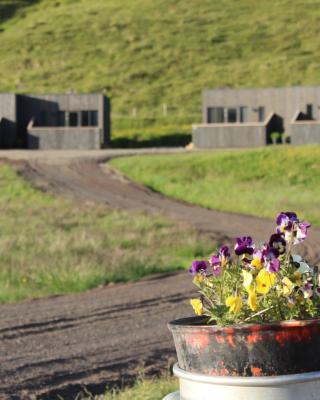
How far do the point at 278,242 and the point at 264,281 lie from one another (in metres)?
0.35

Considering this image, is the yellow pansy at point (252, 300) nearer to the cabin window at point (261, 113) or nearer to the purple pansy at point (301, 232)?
the purple pansy at point (301, 232)

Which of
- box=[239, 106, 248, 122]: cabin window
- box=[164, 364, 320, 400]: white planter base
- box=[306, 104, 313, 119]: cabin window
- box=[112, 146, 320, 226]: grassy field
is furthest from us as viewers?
box=[239, 106, 248, 122]: cabin window

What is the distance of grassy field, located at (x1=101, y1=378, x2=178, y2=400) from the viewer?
8105 mm

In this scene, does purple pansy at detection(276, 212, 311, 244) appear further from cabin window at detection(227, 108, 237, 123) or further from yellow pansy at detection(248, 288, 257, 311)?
cabin window at detection(227, 108, 237, 123)

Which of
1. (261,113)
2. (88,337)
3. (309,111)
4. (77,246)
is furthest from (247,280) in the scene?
(261,113)

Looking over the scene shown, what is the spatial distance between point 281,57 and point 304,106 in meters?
25.9

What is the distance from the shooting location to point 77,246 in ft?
71.5

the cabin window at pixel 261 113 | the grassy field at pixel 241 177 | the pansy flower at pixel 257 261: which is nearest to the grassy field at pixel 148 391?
the pansy flower at pixel 257 261

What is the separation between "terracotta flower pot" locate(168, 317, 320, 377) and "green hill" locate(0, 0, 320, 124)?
59981mm

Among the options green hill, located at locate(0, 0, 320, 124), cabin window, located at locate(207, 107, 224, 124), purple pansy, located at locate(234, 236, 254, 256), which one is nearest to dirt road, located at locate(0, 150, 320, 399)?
purple pansy, located at locate(234, 236, 254, 256)

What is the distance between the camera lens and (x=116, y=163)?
42.8 metres

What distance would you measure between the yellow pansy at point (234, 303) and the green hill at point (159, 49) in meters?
60.0

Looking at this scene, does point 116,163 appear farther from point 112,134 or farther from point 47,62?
point 47,62

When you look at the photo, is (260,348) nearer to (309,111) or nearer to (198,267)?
(198,267)
